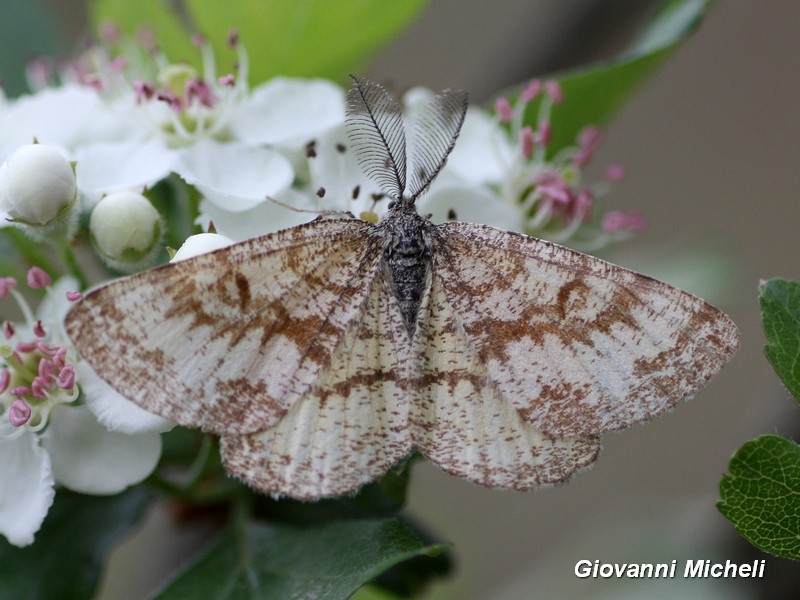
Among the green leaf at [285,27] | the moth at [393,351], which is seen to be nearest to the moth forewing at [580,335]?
the moth at [393,351]

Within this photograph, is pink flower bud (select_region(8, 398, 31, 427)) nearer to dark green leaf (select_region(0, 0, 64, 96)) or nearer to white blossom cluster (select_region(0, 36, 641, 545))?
white blossom cluster (select_region(0, 36, 641, 545))

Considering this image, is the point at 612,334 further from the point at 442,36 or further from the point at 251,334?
the point at 442,36

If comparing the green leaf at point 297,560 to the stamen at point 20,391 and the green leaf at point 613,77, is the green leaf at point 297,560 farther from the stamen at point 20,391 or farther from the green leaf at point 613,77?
the green leaf at point 613,77

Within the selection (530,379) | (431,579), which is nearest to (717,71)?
(431,579)

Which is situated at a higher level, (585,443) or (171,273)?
(171,273)

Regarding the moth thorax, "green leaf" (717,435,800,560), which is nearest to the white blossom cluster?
the moth thorax
